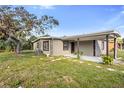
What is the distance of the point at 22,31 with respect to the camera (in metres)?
14.5

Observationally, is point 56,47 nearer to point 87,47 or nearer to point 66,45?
point 66,45

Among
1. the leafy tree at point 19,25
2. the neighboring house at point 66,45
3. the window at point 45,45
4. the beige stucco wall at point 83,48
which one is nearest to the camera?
the leafy tree at point 19,25

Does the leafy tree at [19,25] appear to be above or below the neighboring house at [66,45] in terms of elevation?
above

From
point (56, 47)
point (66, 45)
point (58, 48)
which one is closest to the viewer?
point (56, 47)

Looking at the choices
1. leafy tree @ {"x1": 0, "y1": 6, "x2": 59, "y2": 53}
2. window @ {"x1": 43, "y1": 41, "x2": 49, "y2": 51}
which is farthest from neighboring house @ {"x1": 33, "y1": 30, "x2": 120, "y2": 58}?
leafy tree @ {"x1": 0, "y1": 6, "x2": 59, "y2": 53}

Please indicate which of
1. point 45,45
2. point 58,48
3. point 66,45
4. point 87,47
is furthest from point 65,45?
point 87,47

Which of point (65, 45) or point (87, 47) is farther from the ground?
point (65, 45)

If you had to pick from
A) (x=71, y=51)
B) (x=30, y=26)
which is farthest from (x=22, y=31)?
(x=71, y=51)

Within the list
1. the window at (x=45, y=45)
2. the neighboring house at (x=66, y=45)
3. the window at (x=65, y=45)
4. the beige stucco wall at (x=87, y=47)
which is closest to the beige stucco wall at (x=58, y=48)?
the neighboring house at (x=66, y=45)

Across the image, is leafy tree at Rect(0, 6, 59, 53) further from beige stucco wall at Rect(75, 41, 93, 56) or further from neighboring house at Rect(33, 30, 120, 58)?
beige stucco wall at Rect(75, 41, 93, 56)

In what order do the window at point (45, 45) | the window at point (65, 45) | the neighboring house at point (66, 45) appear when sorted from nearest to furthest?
the neighboring house at point (66, 45), the window at point (45, 45), the window at point (65, 45)

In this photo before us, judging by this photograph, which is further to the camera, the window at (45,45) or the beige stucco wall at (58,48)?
the window at (45,45)

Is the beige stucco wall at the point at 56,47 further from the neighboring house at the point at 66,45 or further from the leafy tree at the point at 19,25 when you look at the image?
the leafy tree at the point at 19,25
